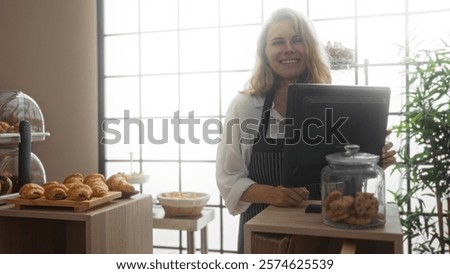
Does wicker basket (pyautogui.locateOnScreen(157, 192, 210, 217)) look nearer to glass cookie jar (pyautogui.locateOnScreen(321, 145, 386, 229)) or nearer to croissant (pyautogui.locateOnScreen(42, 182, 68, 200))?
croissant (pyautogui.locateOnScreen(42, 182, 68, 200))

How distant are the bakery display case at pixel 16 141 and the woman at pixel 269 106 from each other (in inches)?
29.3

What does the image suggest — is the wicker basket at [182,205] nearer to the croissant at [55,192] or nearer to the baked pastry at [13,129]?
the baked pastry at [13,129]

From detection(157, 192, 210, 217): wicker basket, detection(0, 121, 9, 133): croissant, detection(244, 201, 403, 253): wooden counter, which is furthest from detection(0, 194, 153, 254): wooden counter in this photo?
detection(157, 192, 210, 217): wicker basket

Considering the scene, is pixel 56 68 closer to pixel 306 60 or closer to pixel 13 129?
pixel 13 129

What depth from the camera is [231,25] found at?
135 inches

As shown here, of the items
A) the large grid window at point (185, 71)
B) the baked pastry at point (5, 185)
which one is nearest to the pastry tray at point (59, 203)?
the baked pastry at point (5, 185)

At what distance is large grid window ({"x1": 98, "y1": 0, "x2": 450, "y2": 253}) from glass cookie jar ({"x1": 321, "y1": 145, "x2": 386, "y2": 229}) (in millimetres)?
2143

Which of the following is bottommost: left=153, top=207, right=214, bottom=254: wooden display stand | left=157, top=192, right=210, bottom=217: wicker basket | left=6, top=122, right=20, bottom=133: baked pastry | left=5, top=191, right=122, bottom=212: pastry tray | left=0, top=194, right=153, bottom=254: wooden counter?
left=153, top=207, right=214, bottom=254: wooden display stand

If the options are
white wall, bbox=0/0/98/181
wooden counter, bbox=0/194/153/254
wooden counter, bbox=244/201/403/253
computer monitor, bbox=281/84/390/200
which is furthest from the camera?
white wall, bbox=0/0/98/181

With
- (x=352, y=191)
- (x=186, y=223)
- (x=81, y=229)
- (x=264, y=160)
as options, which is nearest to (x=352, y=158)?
(x=352, y=191)

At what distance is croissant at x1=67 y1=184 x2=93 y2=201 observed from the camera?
1.55 meters

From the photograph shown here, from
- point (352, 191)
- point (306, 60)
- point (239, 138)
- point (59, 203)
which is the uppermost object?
point (306, 60)

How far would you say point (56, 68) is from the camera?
3398 mm

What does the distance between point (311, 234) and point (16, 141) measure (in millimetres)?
1253
